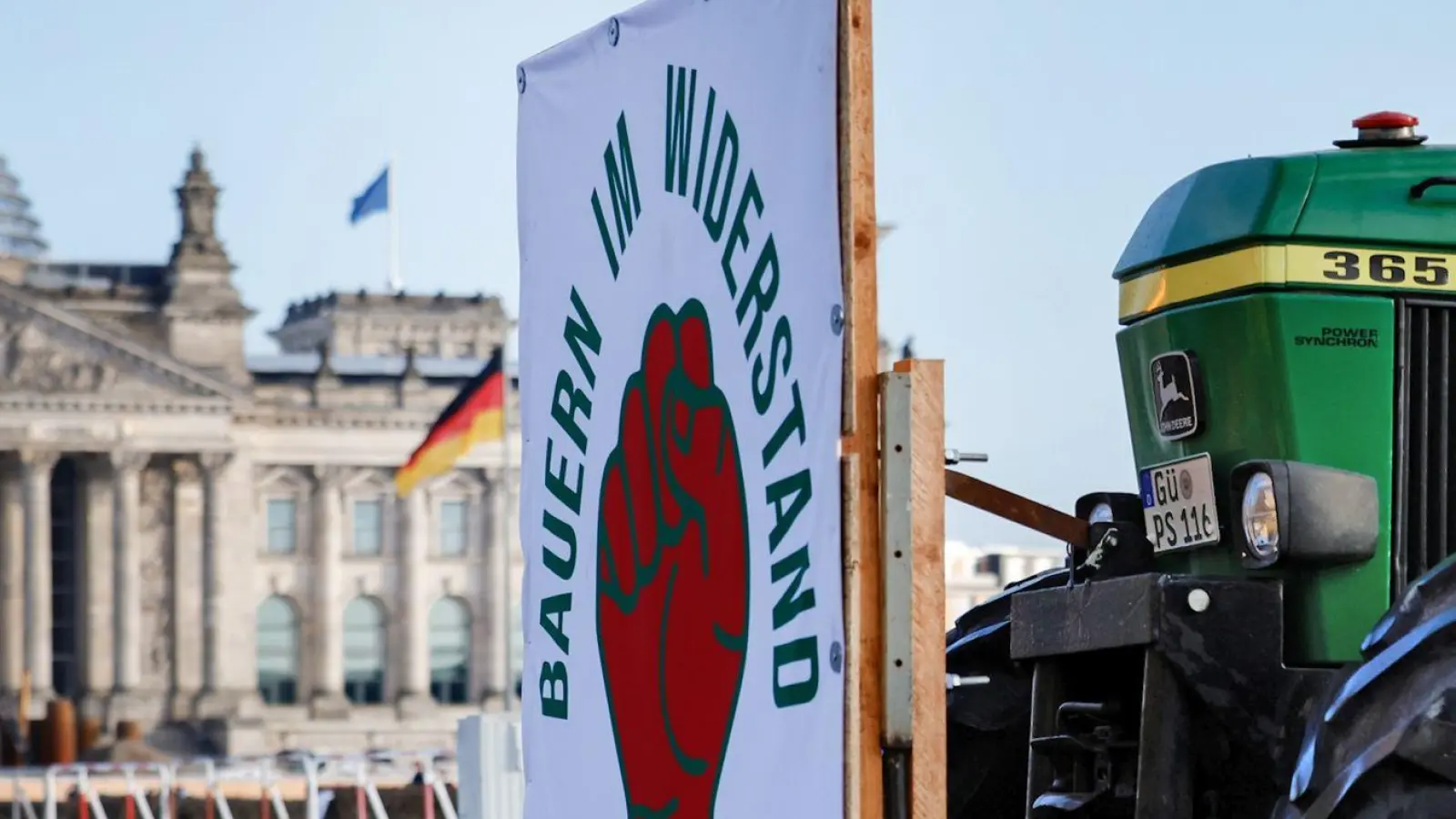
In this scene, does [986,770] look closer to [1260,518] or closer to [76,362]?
[1260,518]

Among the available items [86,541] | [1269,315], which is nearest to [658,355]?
[1269,315]

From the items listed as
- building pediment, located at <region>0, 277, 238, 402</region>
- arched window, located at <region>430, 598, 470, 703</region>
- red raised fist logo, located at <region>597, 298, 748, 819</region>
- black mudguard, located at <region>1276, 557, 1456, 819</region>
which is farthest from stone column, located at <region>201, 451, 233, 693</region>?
black mudguard, located at <region>1276, 557, 1456, 819</region>

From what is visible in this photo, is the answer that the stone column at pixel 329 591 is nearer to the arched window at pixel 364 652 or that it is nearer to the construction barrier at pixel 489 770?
the arched window at pixel 364 652

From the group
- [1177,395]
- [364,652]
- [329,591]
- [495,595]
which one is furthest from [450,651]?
[1177,395]

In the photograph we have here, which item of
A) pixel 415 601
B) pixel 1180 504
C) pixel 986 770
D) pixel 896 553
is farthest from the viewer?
pixel 415 601

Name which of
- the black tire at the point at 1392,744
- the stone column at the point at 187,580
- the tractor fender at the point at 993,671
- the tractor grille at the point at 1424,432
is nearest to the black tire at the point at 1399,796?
the black tire at the point at 1392,744

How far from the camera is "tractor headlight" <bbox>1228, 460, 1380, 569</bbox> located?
3.98 meters

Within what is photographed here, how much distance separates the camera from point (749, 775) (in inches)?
122

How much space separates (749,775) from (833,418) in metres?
0.43

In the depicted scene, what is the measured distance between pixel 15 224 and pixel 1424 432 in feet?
298

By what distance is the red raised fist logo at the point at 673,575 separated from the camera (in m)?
3.16

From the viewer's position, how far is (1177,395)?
4.48 metres

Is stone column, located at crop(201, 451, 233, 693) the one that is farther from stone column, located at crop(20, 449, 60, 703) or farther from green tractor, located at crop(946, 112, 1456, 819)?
green tractor, located at crop(946, 112, 1456, 819)

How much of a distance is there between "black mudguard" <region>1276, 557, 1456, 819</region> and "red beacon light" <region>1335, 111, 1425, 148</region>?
1220 millimetres
